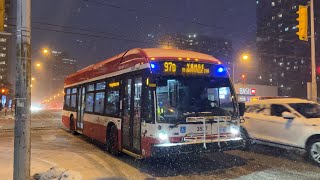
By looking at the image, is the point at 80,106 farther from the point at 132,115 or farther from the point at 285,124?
the point at 285,124

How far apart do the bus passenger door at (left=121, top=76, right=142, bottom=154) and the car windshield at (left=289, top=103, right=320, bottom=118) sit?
5.18 metres

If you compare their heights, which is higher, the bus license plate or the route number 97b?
the route number 97b

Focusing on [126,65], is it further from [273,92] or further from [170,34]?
[273,92]

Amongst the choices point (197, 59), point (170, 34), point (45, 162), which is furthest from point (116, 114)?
point (170, 34)

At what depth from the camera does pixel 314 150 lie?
1010 centimetres

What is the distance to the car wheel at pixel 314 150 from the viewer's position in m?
9.97

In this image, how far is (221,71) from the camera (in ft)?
32.2

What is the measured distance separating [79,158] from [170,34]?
2143 cm

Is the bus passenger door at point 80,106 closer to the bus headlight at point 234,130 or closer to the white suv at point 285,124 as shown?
the white suv at point 285,124

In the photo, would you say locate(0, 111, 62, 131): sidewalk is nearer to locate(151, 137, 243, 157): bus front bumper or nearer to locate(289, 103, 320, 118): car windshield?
locate(151, 137, 243, 157): bus front bumper

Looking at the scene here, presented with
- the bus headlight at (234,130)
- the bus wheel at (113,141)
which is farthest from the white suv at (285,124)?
the bus wheel at (113,141)

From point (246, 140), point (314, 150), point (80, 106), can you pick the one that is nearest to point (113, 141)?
point (246, 140)

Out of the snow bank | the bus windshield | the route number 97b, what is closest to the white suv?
the bus windshield

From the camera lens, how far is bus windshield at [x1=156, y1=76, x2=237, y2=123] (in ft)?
28.9
